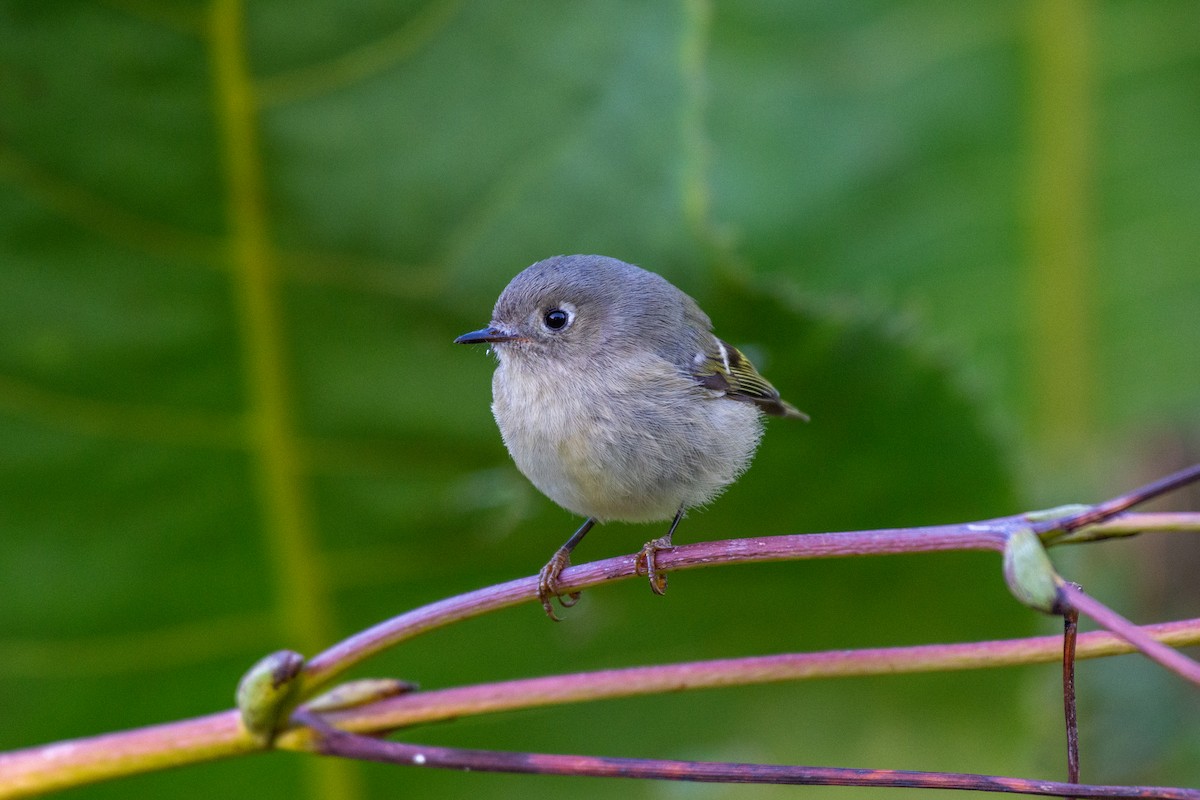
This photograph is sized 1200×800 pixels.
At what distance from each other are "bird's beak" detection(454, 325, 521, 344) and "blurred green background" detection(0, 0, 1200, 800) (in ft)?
0.26

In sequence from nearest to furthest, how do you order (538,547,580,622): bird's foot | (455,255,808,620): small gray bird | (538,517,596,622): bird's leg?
(538,547,580,622): bird's foot
(538,517,596,622): bird's leg
(455,255,808,620): small gray bird

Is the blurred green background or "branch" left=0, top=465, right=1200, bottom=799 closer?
"branch" left=0, top=465, right=1200, bottom=799

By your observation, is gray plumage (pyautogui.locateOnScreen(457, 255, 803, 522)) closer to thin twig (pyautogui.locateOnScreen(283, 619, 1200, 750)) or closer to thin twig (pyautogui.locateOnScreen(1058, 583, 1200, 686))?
thin twig (pyautogui.locateOnScreen(283, 619, 1200, 750))

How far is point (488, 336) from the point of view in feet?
5.56

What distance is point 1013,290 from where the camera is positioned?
3.21m

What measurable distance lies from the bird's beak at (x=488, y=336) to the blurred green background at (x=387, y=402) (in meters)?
0.08

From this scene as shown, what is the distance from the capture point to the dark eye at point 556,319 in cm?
184

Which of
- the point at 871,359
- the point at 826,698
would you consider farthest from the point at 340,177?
the point at 826,698

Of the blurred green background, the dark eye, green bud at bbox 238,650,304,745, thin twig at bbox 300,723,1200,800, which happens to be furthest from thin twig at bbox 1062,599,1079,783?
the dark eye

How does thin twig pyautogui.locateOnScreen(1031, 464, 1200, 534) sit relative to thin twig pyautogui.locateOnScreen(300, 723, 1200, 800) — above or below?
above

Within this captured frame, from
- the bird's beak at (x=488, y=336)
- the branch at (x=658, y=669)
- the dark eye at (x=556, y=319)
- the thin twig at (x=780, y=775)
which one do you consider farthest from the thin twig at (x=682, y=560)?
the dark eye at (x=556, y=319)

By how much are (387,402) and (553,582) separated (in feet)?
2.37

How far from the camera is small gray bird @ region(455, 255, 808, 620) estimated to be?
161 centimetres

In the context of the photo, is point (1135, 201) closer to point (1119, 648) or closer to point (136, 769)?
point (1119, 648)
